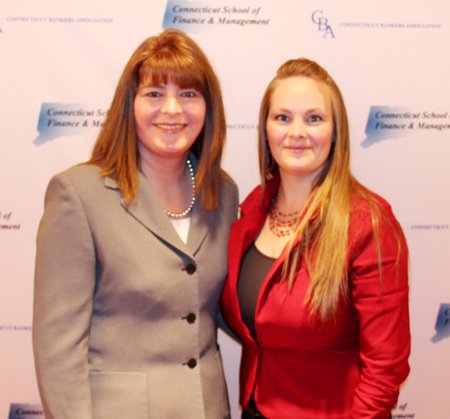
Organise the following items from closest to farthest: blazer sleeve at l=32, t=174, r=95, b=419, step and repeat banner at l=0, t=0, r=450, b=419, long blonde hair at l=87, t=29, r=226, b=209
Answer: blazer sleeve at l=32, t=174, r=95, b=419
long blonde hair at l=87, t=29, r=226, b=209
step and repeat banner at l=0, t=0, r=450, b=419

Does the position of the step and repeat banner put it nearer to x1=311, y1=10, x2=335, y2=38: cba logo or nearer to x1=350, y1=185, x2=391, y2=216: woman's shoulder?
x1=311, y1=10, x2=335, y2=38: cba logo

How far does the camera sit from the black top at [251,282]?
66.0 inches

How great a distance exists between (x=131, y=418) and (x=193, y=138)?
2.53 ft

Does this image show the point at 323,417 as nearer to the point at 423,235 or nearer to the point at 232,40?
the point at 423,235

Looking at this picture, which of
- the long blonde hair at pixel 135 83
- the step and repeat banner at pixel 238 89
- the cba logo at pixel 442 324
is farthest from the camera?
the cba logo at pixel 442 324

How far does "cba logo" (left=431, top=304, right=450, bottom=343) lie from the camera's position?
236cm

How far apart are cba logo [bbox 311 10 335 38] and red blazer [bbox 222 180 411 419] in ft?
2.77

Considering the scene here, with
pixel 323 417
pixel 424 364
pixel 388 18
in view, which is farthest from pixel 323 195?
pixel 424 364

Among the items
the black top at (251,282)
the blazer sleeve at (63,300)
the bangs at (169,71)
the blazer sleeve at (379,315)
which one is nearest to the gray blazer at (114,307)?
the blazer sleeve at (63,300)

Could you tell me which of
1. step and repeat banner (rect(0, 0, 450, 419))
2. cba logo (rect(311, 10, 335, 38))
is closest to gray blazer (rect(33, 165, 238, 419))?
step and repeat banner (rect(0, 0, 450, 419))

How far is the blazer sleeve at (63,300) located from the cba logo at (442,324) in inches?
57.1

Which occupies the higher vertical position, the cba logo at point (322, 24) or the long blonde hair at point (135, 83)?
the cba logo at point (322, 24)

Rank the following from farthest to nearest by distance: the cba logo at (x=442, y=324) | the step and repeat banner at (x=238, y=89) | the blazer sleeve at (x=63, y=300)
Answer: the cba logo at (x=442, y=324)
the step and repeat banner at (x=238, y=89)
the blazer sleeve at (x=63, y=300)

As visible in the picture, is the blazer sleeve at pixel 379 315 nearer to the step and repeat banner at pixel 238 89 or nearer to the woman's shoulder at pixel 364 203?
the woman's shoulder at pixel 364 203
